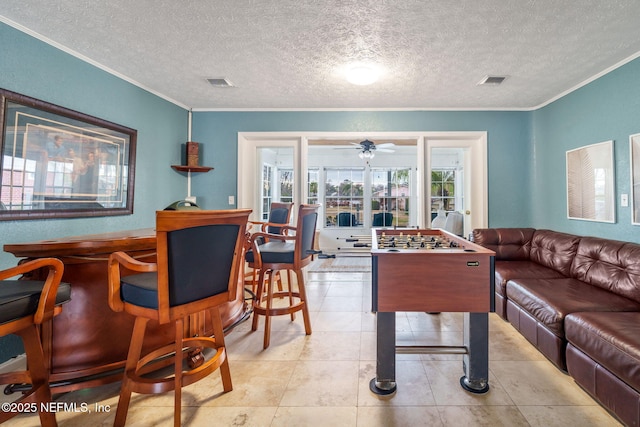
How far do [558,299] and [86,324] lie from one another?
10.4ft

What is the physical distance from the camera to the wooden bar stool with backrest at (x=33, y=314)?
1338 mm

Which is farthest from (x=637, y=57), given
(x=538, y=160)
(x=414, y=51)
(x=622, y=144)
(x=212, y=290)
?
(x=212, y=290)

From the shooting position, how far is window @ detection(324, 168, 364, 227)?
7.10 meters

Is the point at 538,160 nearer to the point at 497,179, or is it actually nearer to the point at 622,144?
the point at 497,179

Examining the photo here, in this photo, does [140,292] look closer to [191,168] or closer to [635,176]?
[191,168]

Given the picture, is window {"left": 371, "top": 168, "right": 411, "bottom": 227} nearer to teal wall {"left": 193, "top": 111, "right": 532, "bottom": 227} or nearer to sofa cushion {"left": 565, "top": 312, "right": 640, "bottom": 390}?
teal wall {"left": 193, "top": 111, "right": 532, "bottom": 227}

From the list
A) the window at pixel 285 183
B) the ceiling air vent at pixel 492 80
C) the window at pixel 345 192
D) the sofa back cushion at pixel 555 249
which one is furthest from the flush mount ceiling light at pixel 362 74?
the window at pixel 345 192

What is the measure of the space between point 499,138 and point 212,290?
4419 millimetres

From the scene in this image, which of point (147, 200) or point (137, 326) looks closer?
point (137, 326)

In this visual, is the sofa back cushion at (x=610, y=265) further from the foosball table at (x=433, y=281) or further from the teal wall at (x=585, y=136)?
the foosball table at (x=433, y=281)

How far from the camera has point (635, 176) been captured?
261 cm

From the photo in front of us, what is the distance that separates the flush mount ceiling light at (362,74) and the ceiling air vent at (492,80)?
1.23 metres

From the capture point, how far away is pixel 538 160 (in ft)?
13.3

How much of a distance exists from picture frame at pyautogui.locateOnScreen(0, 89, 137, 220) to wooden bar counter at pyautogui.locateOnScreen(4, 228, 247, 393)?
3.23 feet
